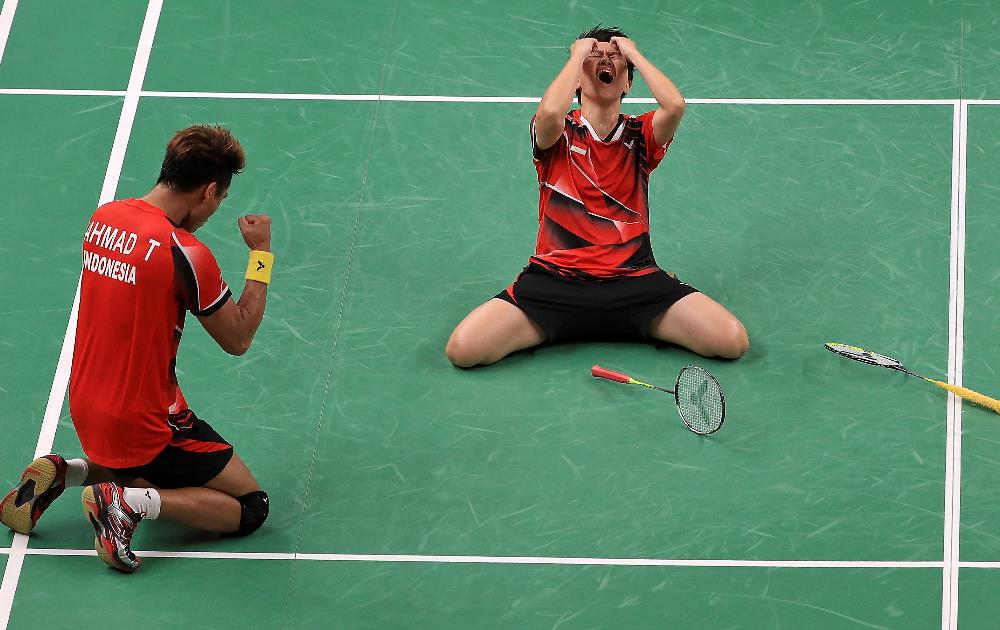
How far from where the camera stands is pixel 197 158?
20.2ft

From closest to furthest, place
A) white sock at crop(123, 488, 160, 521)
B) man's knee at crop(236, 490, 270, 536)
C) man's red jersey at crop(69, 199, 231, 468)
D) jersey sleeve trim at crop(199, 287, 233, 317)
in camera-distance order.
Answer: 1. man's red jersey at crop(69, 199, 231, 468)
2. jersey sleeve trim at crop(199, 287, 233, 317)
3. white sock at crop(123, 488, 160, 521)
4. man's knee at crop(236, 490, 270, 536)

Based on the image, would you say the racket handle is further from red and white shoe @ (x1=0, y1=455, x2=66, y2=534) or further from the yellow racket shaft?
red and white shoe @ (x1=0, y1=455, x2=66, y2=534)

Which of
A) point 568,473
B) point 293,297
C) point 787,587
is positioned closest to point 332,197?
point 293,297

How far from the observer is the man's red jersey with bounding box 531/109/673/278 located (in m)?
7.54

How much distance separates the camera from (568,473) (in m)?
6.92

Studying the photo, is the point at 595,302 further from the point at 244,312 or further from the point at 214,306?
the point at 214,306

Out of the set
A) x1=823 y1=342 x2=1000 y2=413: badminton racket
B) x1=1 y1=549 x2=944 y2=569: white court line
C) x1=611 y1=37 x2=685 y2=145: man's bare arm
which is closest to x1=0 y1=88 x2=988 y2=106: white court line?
x1=611 y1=37 x2=685 y2=145: man's bare arm

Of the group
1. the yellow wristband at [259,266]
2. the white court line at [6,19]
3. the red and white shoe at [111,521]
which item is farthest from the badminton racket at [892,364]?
the white court line at [6,19]

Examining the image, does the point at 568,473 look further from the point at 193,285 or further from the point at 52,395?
the point at 52,395

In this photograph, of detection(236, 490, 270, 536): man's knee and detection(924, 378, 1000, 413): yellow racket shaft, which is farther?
detection(924, 378, 1000, 413): yellow racket shaft

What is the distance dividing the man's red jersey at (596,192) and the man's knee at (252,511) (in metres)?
1.76

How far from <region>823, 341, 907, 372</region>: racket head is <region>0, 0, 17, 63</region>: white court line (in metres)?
4.94

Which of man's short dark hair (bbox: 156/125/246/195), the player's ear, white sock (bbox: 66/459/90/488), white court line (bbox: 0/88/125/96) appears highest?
white court line (bbox: 0/88/125/96)

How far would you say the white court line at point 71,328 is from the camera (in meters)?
6.50
